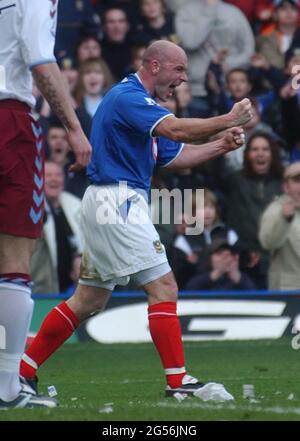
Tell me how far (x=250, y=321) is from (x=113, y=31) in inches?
177

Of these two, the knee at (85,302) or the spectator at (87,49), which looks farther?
the spectator at (87,49)

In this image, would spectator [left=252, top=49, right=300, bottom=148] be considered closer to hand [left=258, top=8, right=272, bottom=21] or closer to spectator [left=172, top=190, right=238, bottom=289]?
hand [left=258, top=8, right=272, bottom=21]

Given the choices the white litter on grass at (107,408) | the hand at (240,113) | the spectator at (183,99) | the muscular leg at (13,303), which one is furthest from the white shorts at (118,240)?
the spectator at (183,99)

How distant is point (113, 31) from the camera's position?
53.6ft

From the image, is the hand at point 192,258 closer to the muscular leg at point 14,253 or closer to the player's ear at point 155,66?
the player's ear at point 155,66

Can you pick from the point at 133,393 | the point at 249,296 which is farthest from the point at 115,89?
the point at 249,296

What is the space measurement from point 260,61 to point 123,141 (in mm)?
7809

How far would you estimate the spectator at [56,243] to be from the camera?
47.1 feet

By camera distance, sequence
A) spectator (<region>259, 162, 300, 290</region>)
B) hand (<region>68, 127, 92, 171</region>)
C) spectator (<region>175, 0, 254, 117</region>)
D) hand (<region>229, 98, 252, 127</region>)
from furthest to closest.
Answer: spectator (<region>175, 0, 254, 117</region>), spectator (<region>259, 162, 300, 290</region>), hand (<region>229, 98, 252, 127</region>), hand (<region>68, 127, 92, 171</region>)


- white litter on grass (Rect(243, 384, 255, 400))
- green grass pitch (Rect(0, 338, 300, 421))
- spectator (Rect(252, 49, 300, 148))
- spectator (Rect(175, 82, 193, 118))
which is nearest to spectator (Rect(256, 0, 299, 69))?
spectator (Rect(252, 49, 300, 148))

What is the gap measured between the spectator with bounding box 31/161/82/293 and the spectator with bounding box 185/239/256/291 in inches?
52.2

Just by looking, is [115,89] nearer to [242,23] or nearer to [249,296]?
[249,296]

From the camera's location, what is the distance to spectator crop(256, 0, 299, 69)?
16391 mm

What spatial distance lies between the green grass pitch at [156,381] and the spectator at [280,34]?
14.9 ft
